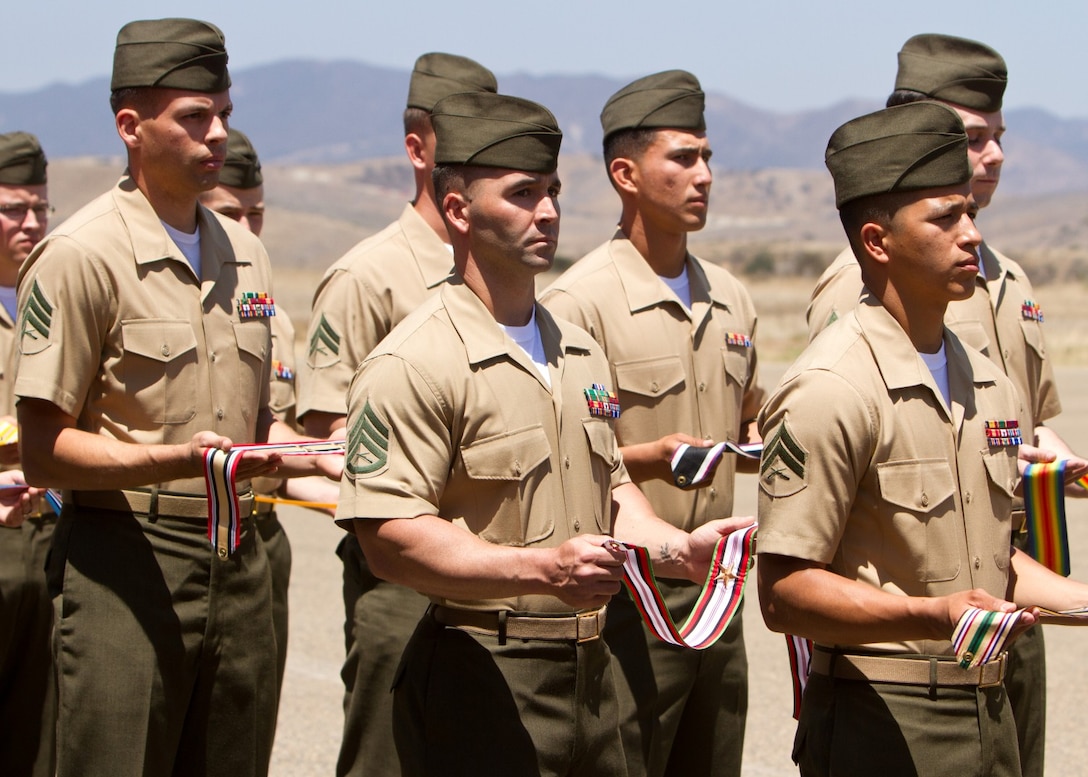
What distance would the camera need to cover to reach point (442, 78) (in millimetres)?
6422

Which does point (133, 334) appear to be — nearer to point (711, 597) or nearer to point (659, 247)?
point (711, 597)

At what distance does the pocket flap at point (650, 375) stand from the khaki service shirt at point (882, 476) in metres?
1.62

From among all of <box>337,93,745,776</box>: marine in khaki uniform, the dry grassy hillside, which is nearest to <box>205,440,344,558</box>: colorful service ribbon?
<box>337,93,745,776</box>: marine in khaki uniform

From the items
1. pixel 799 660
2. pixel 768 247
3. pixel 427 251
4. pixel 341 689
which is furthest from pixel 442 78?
pixel 768 247

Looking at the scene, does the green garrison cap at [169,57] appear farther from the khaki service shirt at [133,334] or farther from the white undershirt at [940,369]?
the white undershirt at [940,369]

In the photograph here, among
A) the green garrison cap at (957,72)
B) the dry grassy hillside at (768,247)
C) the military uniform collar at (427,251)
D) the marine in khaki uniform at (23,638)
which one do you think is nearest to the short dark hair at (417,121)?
the military uniform collar at (427,251)

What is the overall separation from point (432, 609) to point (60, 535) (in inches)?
48.3

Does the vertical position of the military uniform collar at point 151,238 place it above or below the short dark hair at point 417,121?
below

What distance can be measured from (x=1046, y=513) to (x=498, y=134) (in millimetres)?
1917

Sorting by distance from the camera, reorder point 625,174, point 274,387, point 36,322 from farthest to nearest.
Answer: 1. point 274,387
2. point 625,174
3. point 36,322

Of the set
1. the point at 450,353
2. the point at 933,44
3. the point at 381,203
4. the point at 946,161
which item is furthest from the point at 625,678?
the point at 381,203

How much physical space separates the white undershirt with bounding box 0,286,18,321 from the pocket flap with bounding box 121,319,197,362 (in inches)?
68.9

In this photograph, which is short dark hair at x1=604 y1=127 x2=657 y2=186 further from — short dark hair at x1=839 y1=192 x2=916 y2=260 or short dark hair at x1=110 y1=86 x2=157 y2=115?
short dark hair at x1=839 y1=192 x2=916 y2=260

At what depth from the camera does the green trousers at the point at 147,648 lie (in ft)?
14.7
